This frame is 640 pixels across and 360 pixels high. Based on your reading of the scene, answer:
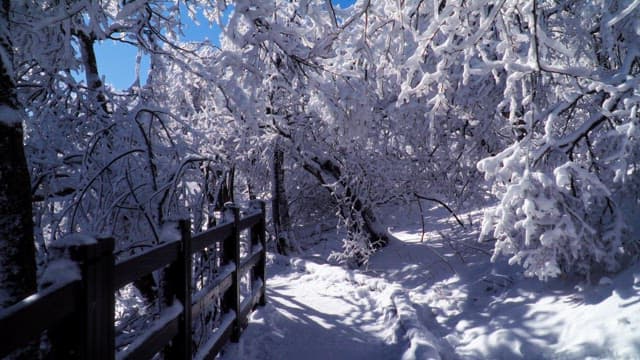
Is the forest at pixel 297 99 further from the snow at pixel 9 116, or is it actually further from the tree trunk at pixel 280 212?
the tree trunk at pixel 280 212

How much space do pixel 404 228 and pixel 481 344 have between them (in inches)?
443

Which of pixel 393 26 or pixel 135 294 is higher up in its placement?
pixel 393 26

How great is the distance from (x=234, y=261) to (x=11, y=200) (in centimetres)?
210

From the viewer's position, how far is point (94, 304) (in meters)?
1.85

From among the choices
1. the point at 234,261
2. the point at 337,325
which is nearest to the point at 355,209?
the point at 337,325

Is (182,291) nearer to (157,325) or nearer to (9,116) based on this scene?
(157,325)

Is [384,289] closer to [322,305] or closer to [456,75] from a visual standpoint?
[322,305]

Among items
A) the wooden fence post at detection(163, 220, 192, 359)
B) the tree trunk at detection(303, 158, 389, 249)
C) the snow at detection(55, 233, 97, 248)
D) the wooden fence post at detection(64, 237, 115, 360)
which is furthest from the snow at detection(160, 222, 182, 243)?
the tree trunk at detection(303, 158, 389, 249)

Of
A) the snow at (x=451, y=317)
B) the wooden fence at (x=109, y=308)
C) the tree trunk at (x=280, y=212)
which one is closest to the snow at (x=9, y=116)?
the wooden fence at (x=109, y=308)

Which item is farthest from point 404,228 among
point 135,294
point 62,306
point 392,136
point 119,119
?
point 62,306

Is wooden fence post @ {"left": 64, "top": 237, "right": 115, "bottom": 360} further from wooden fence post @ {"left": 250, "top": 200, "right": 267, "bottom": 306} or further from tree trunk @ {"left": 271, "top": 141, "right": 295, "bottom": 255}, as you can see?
tree trunk @ {"left": 271, "top": 141, "right": 295, "bottom": 255}

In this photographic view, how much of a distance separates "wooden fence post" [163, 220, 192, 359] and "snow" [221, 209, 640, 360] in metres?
1.11

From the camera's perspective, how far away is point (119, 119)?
508 cm

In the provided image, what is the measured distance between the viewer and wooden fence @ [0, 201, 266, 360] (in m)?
1.51
